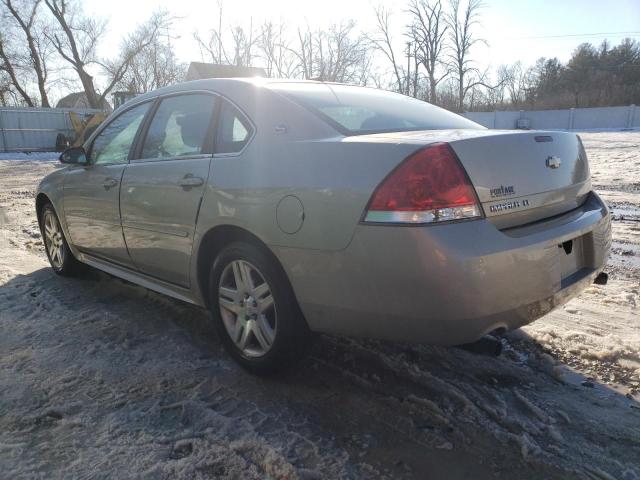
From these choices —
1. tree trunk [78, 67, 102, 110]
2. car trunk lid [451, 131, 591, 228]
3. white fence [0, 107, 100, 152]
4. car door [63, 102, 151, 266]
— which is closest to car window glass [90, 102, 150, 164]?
car door [63, 102, 151, 266]

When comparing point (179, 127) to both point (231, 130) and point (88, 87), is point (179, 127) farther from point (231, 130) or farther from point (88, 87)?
point (88, 87)

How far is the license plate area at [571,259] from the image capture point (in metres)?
2.41

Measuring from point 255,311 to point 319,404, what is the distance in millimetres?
589

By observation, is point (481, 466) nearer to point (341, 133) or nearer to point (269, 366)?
point (269, 366)

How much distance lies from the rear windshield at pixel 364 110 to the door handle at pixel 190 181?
2.19ft

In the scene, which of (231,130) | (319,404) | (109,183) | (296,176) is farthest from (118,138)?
(319,404)

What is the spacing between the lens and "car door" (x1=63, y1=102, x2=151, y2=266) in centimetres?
372

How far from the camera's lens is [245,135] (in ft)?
9.23

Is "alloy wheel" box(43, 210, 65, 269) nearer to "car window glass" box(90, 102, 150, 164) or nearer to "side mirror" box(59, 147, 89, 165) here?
"side mirror" box(59, 147, 89, 165)

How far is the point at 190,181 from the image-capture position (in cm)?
297

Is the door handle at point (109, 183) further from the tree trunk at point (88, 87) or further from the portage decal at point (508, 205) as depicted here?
the tree trunk at point (88, 87)

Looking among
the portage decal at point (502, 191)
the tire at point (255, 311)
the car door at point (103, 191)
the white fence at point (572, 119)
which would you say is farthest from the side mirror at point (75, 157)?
the white fence at point (572, 119)

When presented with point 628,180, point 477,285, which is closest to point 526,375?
point 477,285

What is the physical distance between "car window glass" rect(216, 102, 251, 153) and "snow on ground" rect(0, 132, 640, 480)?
1249mm
